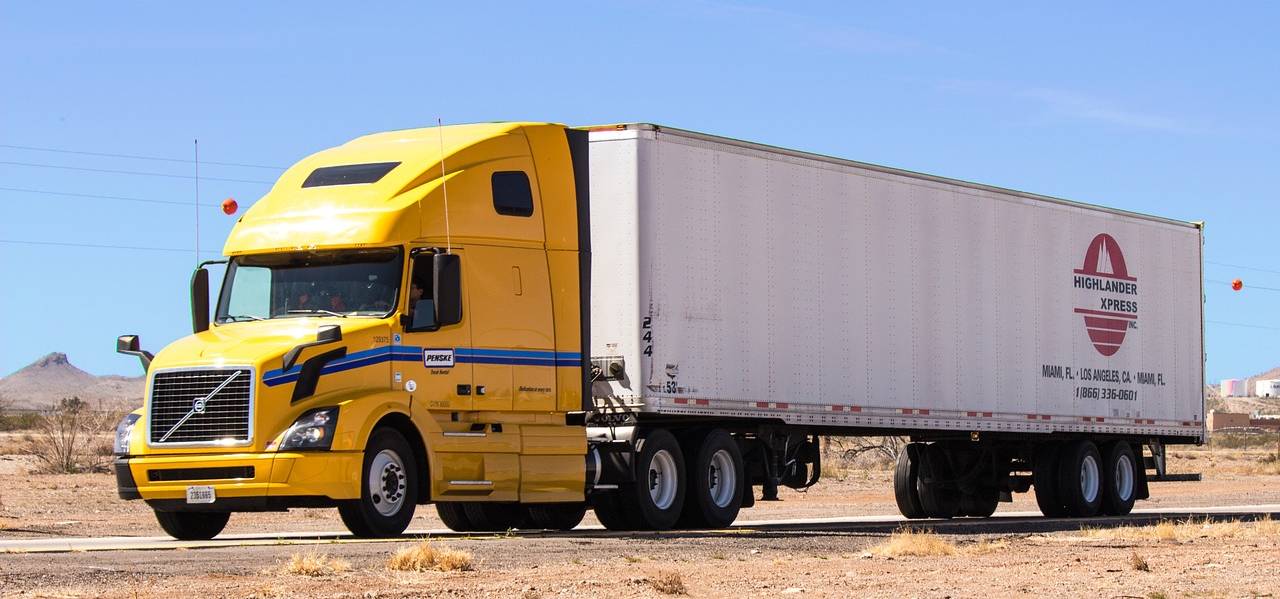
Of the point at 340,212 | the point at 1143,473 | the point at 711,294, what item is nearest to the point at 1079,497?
the point at 1143,473

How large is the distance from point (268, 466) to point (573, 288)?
4188mm

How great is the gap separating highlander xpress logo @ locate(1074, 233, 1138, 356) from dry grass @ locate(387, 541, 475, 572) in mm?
15304

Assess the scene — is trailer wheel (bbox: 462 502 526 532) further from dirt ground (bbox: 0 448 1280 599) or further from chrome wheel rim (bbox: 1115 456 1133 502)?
chrome wheel rim (bbox: 1115 456 1133 502)

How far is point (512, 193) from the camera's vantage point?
20422mm

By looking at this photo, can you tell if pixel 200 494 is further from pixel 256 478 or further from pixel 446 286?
pixel 446 286

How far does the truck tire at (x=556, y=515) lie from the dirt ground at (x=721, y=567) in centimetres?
222

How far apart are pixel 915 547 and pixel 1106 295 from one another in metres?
12.1

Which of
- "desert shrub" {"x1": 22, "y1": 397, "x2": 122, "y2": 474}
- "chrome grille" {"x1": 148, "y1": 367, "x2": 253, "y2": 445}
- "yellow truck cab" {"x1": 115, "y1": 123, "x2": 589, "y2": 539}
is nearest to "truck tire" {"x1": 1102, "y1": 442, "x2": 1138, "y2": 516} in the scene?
"yellow truck cab" {"x1": 115, "y1": 123, "x2": 589, "y2": 539}

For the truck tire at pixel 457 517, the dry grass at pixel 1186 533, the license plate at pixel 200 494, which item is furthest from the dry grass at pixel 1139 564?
the truck tire at pixel 457 517

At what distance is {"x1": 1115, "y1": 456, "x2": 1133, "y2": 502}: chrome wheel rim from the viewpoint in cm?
2953

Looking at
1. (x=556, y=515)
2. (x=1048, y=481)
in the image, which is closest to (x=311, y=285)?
(x=556, y=515)

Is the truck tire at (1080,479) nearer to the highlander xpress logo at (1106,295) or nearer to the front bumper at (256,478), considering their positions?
the highlander xpress logo at (1106,295)

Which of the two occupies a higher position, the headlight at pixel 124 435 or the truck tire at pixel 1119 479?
the headlight at pixel 124 435

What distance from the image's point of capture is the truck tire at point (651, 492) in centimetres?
2130
